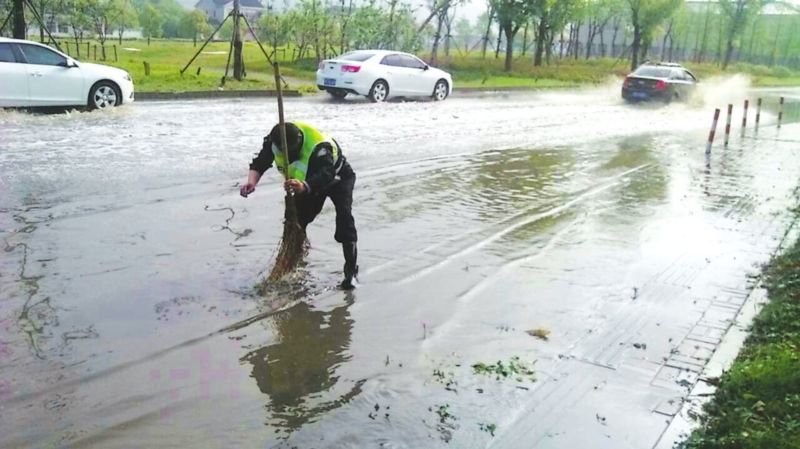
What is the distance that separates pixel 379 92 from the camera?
22469mm

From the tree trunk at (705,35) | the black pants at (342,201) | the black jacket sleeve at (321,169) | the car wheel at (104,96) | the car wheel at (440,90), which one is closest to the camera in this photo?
the black jacket sleeve at (321,169)

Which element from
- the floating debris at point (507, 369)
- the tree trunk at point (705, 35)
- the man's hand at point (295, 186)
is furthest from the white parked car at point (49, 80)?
the tree trunk at point (705, 35)

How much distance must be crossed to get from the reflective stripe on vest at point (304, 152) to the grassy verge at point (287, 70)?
1552 centimetres

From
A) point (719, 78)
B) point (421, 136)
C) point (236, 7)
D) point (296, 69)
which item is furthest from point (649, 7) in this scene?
point (421, 136)

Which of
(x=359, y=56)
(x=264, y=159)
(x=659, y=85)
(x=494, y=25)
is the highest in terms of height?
(x=494, y=25)

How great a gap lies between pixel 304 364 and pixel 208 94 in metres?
17.4

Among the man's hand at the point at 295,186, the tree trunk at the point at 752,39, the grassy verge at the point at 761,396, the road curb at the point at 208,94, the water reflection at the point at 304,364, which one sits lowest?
the water reflection at the point at 304,364

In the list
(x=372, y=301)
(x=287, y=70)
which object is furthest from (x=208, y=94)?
(x=372, y=301)

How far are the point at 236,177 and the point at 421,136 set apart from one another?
5.63 m

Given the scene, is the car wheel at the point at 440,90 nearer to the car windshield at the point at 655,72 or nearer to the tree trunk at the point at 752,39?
the car windshield at the point at 655,72

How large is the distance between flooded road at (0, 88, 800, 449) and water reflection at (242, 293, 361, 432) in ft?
0.06

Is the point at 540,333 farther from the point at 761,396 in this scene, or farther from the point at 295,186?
the point at 295,186

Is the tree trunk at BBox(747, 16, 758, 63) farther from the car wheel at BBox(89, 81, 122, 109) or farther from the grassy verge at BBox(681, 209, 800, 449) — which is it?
the grassy verge at BBox(681, 209, 800, 449)

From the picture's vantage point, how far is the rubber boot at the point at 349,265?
605cm
